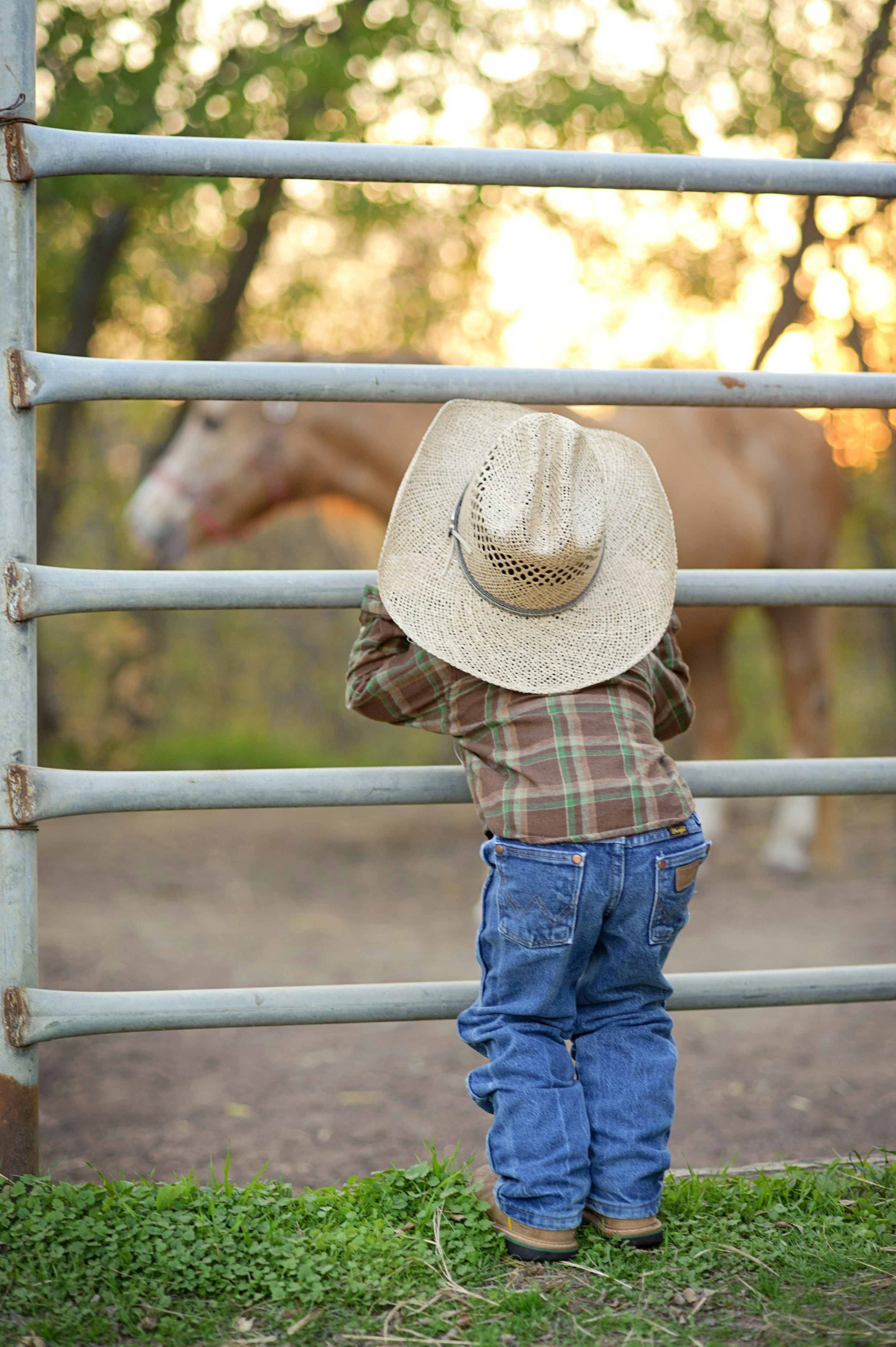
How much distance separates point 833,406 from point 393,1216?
1.41 m

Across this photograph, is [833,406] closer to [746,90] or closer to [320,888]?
[320,888]

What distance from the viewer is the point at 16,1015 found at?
64.1 inches

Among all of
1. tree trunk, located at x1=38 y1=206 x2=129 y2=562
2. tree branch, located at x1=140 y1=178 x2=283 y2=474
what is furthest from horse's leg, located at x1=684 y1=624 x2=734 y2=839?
tree trunk, located at x1=38 y1=206 x2=129 y2=562

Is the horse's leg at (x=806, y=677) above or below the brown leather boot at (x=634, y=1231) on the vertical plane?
above

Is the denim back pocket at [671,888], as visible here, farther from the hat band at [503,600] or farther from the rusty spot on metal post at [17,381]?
the rusty spot on metal post at [17,381]

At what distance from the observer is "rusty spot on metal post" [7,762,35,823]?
1.63 metres

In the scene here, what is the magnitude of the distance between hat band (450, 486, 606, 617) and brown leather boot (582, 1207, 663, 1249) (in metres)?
0.82

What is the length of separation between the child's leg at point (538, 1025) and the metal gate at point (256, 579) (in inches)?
8.7

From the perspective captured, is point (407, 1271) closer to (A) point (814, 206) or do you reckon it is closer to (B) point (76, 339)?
(A) point (814, 206)

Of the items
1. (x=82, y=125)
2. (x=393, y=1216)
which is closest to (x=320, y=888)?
(x=393, y=1216)

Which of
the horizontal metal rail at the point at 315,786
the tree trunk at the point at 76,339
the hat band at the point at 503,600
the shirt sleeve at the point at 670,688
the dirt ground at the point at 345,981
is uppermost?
the tree trunk at the point at 76,339

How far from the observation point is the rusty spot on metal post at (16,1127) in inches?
64.5

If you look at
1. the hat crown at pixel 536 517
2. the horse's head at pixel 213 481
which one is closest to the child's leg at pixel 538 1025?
the hat crown at pixel 536 517

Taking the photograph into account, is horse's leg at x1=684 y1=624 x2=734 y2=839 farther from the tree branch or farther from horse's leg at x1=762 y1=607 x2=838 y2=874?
the tree branch
